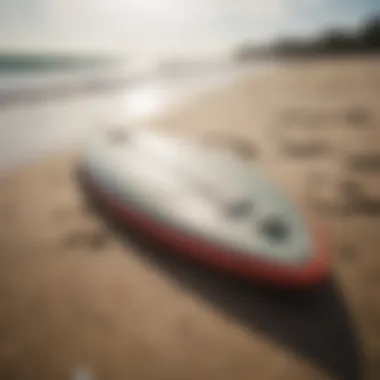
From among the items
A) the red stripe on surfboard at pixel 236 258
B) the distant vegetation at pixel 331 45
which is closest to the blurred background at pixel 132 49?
the distant vegetation at pixel 331 45

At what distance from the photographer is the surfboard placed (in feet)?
3.62

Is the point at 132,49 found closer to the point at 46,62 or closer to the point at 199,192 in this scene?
the point at 46,62

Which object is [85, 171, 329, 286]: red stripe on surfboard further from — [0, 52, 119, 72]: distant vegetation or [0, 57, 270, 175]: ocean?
[0, 52, 119, 72]: distant vegetation

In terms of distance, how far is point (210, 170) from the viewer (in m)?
1.23

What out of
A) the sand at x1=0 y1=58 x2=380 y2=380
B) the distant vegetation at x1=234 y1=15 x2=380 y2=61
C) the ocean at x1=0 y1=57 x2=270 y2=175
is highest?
the distant vegetation at x1=234 y1=15 x2=380 y2=61

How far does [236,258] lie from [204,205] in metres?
0.13

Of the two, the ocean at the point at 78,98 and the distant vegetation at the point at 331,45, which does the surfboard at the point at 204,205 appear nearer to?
the ocean at the point at 78,98

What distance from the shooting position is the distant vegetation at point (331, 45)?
4.18 feet

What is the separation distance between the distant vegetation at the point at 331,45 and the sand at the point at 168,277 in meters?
0.03

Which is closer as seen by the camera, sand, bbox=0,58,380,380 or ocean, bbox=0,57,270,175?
sand, bbox=0,58,380,380

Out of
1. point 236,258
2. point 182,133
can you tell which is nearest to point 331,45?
point 182,133

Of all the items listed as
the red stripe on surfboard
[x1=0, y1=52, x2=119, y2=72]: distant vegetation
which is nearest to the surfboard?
the red stripe on surfboard

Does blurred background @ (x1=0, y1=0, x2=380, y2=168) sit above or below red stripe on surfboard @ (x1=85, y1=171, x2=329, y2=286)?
above

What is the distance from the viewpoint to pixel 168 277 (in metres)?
1.18
